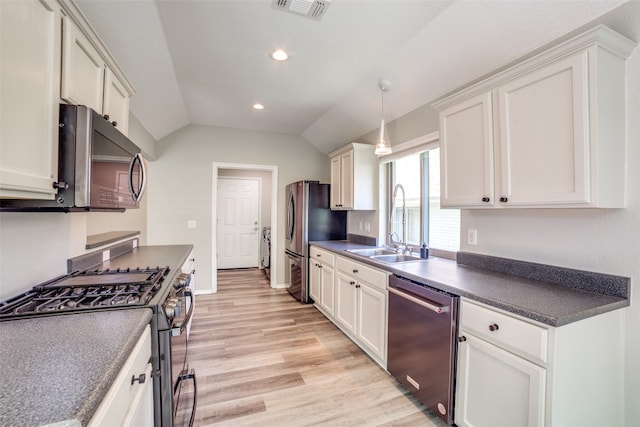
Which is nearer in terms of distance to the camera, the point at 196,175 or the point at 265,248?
the point at 196,175

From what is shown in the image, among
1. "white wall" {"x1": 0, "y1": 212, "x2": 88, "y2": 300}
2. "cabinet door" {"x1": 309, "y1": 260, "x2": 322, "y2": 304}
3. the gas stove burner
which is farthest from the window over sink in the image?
"white wall" {"x1": 0, "y1": 212, "x2": 88, "y2": 300}

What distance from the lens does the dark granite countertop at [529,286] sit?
1.21 meters

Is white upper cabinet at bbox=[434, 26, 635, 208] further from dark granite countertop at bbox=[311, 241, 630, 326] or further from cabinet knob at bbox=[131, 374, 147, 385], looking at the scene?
cabinet knob at bbox=[131, 374, 147, 385]

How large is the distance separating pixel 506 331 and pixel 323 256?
2228mm

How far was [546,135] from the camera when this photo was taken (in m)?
1.40

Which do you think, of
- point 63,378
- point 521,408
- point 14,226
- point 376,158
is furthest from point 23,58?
point 376,158

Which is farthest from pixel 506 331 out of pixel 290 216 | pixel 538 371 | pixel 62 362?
pixel 290 216

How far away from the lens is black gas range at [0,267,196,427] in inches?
44.3

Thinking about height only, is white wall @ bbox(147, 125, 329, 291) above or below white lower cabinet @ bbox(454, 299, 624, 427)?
above

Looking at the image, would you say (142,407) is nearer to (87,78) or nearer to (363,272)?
(87,78)

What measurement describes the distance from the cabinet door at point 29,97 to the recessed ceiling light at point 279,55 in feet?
4.75

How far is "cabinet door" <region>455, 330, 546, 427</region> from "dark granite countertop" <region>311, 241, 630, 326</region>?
234 millimetres

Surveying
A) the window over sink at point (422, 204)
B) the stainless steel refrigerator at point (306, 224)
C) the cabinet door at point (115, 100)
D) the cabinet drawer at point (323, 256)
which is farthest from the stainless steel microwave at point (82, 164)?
the stainless steel refrigerator at point (306, 224)

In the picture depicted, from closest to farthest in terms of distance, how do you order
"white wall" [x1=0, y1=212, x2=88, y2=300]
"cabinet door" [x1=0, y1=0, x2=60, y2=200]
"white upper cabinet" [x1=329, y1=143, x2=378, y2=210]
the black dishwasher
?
"cabinet door" [x1=0, y1=0, x2=60, y2=200] → "white wall" [x1=0, y1=212, x2=88, y2=300] → the black dishwasher → "white upper cabinet" [x1=329, y1=143, x2=378, y2=210]
